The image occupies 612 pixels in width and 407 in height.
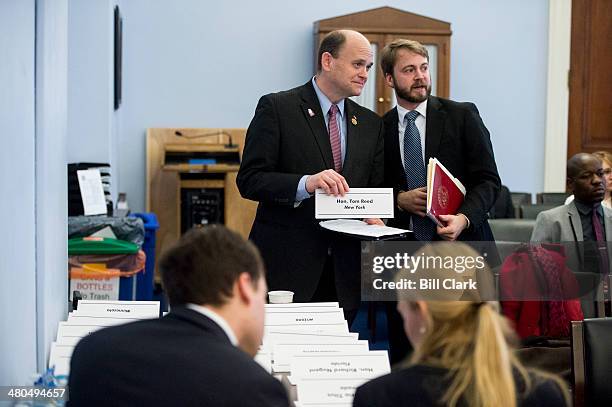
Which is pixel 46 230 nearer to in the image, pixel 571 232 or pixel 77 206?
pixel 571 232

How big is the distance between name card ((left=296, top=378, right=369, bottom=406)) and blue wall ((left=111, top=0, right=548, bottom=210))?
7.51 metres

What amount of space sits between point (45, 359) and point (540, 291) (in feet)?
8.12

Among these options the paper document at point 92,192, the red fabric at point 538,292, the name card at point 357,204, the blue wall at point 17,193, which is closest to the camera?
the blue wall at point 17,193

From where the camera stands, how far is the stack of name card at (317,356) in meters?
2.35

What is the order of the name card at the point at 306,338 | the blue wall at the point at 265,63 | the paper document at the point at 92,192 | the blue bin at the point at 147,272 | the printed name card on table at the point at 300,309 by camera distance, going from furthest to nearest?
1. the blue wall at the point at 265,63
2. the blue bin at the point at 147,272
3. the paper document at the point at 92,192
4. the printed name card on table at the point at 300,309
5. the name card at the point at 306,338

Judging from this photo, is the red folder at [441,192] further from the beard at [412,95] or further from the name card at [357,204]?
the beard at [412,95]

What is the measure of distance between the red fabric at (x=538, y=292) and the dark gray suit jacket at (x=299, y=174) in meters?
0.93

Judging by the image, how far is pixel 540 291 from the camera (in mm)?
4508

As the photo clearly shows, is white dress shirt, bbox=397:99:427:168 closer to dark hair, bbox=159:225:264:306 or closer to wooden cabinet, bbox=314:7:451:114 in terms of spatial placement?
dark hair, bbox=159:225:264:306

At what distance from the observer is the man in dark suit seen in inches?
148

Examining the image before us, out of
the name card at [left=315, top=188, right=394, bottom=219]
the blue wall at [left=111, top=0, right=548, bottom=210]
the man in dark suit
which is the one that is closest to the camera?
the name card at [left=315, top=188, right=394, bottom=219]

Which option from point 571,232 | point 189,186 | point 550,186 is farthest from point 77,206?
point 550,186

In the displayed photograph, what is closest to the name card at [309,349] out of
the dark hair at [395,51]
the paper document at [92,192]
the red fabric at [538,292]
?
the dark hair at [395,51]

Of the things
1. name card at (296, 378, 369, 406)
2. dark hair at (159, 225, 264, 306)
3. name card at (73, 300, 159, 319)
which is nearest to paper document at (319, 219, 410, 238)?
name card at (73, 300, 159, 319)
